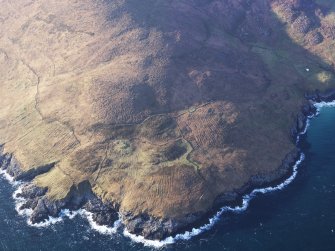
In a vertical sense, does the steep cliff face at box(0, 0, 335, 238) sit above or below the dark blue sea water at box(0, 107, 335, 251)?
above

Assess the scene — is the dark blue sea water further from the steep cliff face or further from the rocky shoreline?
the steep cliff face

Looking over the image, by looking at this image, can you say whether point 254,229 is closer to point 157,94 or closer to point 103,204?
point 103,204

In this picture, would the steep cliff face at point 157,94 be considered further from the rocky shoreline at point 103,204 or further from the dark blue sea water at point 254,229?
the dark blue sea water at point 254,229

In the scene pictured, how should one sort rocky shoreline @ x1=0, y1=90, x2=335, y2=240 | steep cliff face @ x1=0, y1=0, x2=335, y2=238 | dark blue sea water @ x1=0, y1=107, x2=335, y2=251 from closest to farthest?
dark blue sea water @ x1=0, y1=107, x2=335, y2=251 → rocky shoreline @ x1=0, y1=90, x2=335, y2=240 → steep cliff face @ x1=0, y1=0, x2=335, y2=238

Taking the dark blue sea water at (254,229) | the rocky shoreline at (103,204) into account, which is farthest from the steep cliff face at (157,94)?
the dark blue sea water at (254,229)

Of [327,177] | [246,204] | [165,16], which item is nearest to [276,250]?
[246,204]

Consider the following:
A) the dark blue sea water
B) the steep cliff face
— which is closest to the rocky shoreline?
the steep cliff face

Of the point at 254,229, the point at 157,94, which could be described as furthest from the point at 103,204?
the point at 157,94
